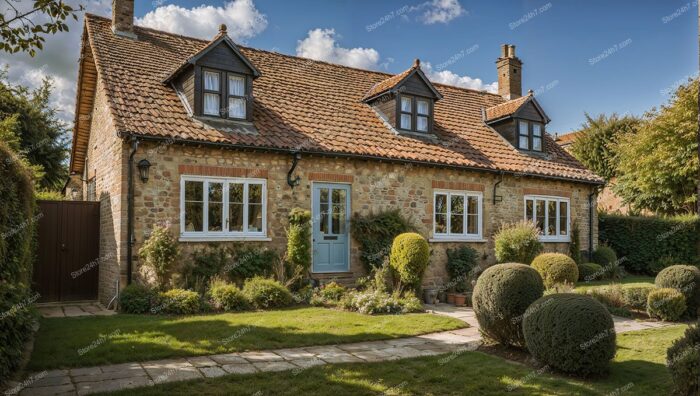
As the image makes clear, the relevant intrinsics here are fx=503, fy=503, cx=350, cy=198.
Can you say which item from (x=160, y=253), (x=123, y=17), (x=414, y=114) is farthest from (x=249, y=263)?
(x=123, y=17)

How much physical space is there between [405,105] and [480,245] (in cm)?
518

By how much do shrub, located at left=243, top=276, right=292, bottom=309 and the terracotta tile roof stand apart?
11.4 meters

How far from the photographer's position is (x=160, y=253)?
1114cm

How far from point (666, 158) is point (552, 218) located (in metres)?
8.73

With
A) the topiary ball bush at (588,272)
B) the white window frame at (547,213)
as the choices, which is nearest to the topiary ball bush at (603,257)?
the topiary ball bush at (588,272)

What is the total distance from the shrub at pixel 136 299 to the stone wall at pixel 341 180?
1.12 metres

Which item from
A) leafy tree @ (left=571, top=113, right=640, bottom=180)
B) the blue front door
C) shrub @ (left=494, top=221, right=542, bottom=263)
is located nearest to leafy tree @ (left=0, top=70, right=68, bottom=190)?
the blue front door

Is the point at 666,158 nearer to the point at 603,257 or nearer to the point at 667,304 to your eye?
the point at 603,257

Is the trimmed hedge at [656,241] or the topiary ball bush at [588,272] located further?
the trimmed hedge at [656,241]

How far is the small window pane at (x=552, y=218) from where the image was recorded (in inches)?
714

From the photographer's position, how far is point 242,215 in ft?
42.1

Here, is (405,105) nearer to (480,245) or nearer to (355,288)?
(480,245)

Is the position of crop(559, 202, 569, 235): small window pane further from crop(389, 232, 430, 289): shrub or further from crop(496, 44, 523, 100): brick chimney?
crop(389, 232, 430, 289): shrub

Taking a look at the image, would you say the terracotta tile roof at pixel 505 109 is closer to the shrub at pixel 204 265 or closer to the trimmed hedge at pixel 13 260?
the shrub at pixel 204 265
